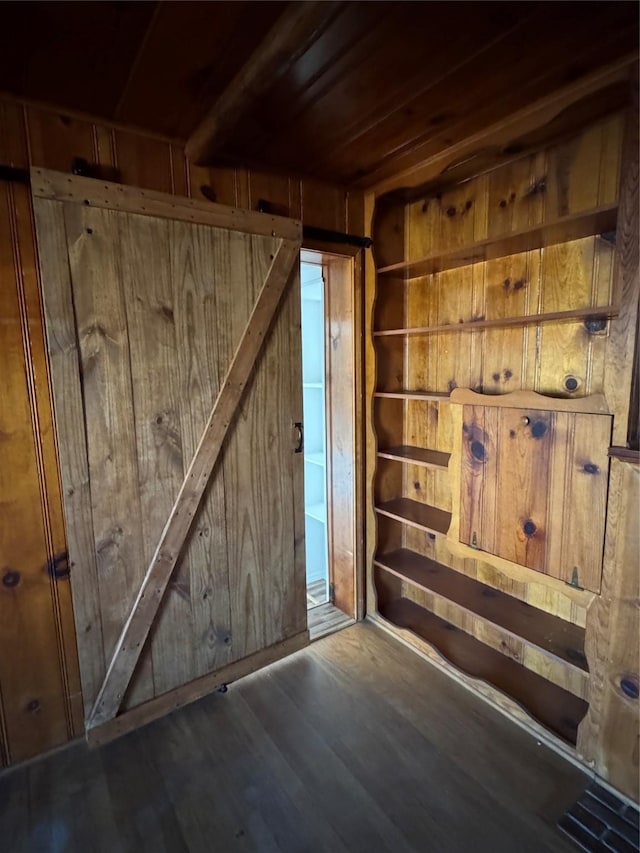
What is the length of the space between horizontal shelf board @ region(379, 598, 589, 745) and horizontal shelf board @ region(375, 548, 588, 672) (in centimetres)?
30

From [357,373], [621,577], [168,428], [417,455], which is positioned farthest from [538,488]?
[168,428]

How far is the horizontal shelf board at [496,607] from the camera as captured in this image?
164cm

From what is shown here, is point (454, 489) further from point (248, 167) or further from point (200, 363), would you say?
point (248, 167)

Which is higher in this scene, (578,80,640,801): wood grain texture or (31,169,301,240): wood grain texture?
(31,169,301,240): wood grain texture

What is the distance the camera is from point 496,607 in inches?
75.4

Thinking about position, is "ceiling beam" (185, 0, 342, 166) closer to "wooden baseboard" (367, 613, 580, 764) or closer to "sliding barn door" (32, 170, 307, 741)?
"sliding barn door" (32, 170, 307, 741)

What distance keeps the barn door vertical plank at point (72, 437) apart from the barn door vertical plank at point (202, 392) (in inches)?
14.0

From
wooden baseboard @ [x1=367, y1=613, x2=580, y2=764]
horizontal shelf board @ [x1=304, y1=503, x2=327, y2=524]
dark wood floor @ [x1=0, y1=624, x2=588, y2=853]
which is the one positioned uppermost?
horizontal shelf board @ [x1=304, y1=503, x2=327, y2=524]

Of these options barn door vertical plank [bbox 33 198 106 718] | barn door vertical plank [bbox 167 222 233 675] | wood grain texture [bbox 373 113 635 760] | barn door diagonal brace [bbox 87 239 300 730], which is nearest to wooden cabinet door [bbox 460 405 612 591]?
wood grain texture [bbox 373 113 635 760]

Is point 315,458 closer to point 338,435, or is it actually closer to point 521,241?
point 338,435

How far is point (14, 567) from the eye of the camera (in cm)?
153

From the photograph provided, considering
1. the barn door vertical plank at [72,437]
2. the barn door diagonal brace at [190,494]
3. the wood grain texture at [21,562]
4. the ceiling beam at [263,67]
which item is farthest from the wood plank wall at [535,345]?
the wood grain texture at [21,562]

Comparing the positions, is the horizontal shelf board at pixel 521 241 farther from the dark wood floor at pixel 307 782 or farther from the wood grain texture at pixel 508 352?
the dark wood floor at pixel 307 782

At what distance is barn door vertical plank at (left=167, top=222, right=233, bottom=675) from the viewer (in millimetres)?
1723
